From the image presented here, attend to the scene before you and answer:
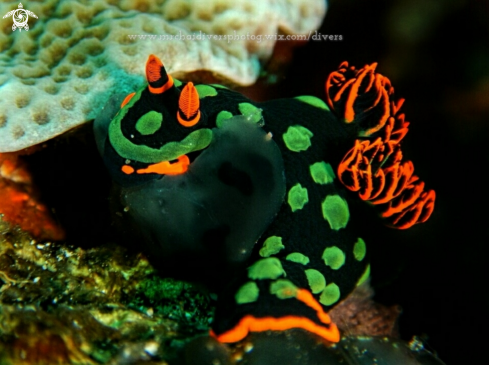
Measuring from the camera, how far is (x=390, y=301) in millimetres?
3820

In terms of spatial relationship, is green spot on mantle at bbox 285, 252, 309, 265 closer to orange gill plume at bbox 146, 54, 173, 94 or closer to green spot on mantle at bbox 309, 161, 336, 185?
green spot on mantle at bbox 309, 161, 336, 185

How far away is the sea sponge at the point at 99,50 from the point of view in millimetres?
2729

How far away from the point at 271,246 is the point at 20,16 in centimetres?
241

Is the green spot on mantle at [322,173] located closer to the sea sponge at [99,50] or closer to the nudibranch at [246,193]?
the nudibranch at [246,193]

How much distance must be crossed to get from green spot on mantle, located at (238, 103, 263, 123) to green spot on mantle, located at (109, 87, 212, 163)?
0.94 ft

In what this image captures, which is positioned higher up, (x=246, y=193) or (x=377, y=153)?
(x=377, y=153)

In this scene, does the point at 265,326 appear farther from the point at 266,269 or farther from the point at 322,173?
the point at 322,173

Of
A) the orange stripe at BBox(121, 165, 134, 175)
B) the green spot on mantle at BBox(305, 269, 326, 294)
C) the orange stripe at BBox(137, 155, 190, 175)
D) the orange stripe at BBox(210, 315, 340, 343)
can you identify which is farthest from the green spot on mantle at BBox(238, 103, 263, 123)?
the orange stripe at BBox(210, 315, 340, 343)

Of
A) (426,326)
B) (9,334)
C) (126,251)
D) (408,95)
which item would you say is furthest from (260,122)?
(426,326)

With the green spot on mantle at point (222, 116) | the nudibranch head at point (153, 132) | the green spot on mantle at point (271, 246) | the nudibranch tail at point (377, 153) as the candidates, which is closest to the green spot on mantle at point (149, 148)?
the nudibranch head at point (153, 132)

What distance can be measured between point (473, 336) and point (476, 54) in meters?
2.33

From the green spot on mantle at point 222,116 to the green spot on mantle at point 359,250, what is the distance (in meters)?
1.22

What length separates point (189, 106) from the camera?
2.24m

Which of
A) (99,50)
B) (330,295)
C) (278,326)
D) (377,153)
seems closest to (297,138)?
(377,153)
